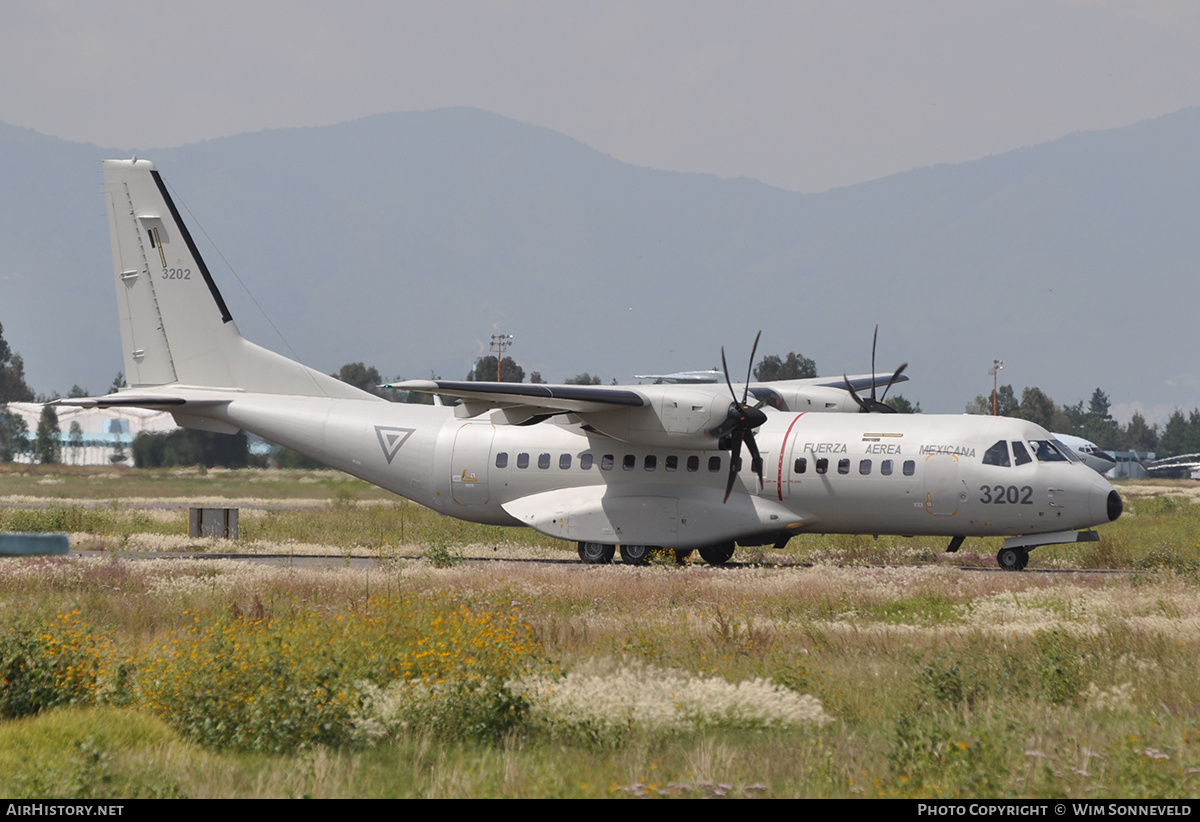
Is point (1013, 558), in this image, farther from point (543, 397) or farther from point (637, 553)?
point (543, 397)

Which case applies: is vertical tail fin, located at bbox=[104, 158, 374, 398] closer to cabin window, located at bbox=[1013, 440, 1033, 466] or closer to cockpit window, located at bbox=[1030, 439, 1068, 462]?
cabin window, located at bbox=[1013, 440, 1033, 466]

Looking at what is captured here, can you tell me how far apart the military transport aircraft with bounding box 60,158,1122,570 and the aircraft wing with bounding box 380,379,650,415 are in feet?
0.16

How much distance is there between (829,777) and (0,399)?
14552 cm

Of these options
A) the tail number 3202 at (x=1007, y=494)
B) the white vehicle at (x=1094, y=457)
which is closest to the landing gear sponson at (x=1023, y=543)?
the tail number 3202 at (x=1007, y=494)

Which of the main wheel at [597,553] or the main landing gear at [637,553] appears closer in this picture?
the main landing gear at [637,553]

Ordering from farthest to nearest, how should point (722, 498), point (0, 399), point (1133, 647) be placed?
point (0, 399), point (722, 498), point (1133, 647)

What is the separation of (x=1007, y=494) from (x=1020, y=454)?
962mm

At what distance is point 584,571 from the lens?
74.7 feet

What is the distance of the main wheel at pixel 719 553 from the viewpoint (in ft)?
88.8

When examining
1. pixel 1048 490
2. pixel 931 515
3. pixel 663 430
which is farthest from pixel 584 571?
pixel 1048 490

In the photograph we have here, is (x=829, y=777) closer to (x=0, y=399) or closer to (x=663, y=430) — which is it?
(x=663, y=430)

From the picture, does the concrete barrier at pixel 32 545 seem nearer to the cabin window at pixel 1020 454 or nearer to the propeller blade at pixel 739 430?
the propeller blade at pixel 739 430

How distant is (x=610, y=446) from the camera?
26344 mm

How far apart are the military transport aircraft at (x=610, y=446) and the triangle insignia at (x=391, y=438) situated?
0.03 meters
